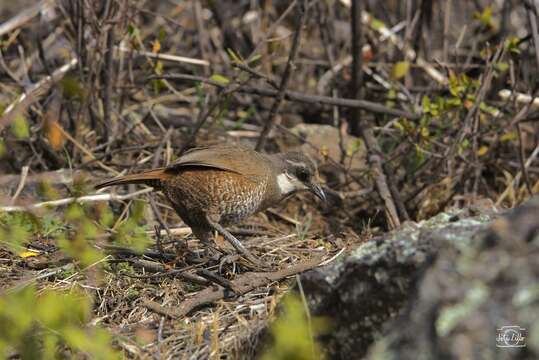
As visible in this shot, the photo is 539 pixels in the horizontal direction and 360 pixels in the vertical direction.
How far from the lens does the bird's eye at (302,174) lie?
17.7 feet

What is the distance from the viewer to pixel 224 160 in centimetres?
494

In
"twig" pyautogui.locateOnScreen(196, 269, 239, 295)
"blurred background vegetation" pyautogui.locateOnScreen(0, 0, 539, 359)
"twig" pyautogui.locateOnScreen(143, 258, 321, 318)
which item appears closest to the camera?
"twig" pyautogui.locateOnScreen(143, 258, 321, 318)

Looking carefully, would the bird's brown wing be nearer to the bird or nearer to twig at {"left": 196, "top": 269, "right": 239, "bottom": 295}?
the bird

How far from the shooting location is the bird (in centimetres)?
484

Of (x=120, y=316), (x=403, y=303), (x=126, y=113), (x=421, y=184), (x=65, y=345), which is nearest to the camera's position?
(x=403, y=303)

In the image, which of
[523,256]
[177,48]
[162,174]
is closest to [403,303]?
[523,256]

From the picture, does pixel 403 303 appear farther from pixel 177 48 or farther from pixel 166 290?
pixel 177 48

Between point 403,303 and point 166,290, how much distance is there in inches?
65.3

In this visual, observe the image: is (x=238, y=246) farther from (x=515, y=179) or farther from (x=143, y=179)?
(x=515, y=179)

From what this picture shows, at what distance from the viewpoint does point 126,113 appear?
7.06m

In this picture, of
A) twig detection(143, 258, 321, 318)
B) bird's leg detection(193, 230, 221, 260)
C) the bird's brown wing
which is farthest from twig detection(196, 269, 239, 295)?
the bird's brown wing
